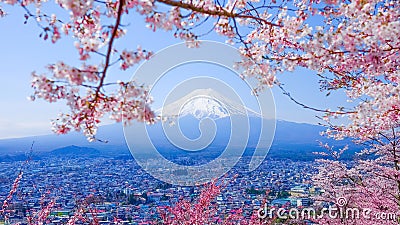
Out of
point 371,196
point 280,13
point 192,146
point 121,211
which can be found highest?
point 280,13

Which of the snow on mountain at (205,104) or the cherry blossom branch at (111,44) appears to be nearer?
the cherry blossom branch at (111,44)

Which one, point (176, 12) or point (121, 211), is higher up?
point (176, 12)

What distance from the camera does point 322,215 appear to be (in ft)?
16.9

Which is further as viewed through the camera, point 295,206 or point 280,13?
point 295,206

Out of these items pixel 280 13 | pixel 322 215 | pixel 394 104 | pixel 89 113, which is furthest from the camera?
pixel 322 215

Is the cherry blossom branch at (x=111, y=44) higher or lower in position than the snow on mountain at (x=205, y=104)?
lower

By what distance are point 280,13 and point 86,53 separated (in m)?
1.49

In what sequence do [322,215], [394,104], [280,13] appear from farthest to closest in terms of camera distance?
[322,215]
[280,13]
[394,104]

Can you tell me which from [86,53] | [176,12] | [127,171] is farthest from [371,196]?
[127,171]

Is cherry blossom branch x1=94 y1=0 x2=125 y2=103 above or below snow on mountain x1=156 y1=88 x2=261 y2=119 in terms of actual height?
→ below

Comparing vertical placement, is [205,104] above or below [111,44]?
above

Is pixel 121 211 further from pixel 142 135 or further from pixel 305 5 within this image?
pixel 305 5

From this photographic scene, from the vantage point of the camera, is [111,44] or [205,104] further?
[205,104]

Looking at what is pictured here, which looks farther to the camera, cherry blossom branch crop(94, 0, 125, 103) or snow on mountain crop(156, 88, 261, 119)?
snow on mountain crop(156, 88, 261, 119)
